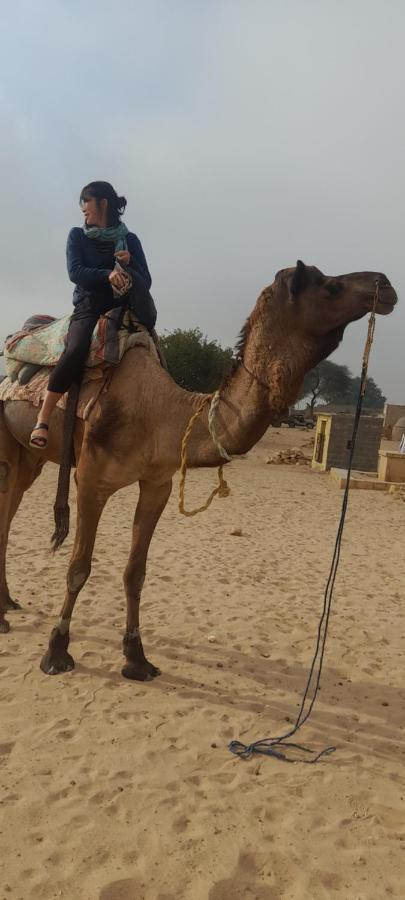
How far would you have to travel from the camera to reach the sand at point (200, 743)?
2479 millimetres

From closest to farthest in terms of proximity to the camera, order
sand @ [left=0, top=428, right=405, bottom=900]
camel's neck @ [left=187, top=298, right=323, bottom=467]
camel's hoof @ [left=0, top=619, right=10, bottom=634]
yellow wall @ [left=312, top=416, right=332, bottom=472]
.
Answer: sand @ [left=0, top=428, right=405, bottom=900]
camel's neck @ [left=187, top=298, right=323, bottom=467]
camel's hoof @ [left=0, top=619, right=10, bottom=634]
yellow wall @ [left=312, top=416, right=332, bottom=472]

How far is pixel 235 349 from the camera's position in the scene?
11.2 ft

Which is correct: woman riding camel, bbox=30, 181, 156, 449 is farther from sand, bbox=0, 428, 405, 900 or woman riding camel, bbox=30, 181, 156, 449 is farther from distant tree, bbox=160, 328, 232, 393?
distant tree, bbox=160, 328, 232, 393

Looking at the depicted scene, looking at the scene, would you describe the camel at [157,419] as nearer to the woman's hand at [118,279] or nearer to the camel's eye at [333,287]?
the camel's eye at [333,287]

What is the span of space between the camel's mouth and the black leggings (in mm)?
1760

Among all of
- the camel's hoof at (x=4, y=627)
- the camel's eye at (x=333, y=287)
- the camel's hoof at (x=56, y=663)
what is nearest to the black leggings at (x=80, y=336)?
the camel's eye at (x=333, y=287)

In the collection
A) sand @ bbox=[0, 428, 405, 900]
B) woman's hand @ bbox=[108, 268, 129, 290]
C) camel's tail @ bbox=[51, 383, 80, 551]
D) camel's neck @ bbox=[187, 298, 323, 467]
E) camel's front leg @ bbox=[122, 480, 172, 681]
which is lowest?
sand @ bbox=[0, 428, 405, 900]

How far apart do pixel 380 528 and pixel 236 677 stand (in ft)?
24.4

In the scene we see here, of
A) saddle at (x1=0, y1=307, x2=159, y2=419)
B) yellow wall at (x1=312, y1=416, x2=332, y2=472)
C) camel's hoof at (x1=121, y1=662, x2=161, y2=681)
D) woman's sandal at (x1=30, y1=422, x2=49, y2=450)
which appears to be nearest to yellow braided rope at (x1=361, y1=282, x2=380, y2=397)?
saddle at (x1=0, y1=307, x2=159, y2=419)

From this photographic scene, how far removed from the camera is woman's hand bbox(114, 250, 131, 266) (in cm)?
364

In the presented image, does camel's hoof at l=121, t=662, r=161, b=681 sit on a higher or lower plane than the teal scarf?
lower

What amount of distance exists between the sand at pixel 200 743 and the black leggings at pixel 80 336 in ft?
6.73

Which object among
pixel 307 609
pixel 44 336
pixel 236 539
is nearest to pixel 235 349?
pixel 44 336

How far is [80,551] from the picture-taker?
4012 millimetres
